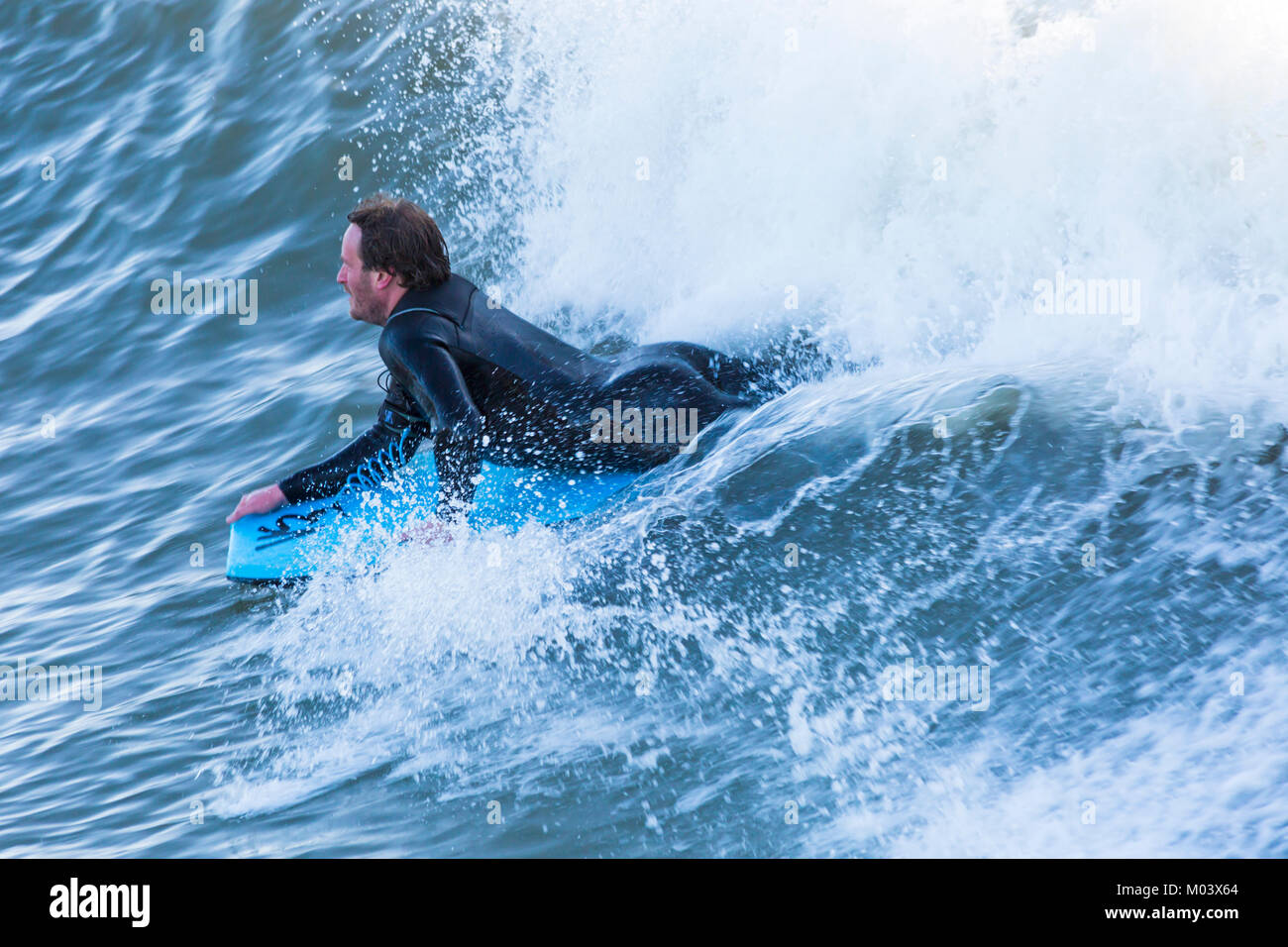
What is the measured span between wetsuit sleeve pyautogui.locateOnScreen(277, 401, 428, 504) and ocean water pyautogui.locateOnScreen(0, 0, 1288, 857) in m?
0.43

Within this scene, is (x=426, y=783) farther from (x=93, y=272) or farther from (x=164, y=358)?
(x=93, y=272)

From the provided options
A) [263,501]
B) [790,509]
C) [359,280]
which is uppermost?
[359,280]

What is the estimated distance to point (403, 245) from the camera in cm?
457

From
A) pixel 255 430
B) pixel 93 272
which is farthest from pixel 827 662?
pixel 93 272

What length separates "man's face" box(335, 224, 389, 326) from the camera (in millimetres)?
4633

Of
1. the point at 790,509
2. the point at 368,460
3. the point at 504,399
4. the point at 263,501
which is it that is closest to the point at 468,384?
the point at 504,399

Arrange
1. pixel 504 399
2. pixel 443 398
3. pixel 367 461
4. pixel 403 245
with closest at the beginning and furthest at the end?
pixel 443 398 < pixel 403 245 < pixel 504 399 < pixel 367 461

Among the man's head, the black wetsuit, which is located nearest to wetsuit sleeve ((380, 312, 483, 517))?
the black wetsuit

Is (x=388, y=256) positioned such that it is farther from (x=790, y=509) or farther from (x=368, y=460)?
(x=790, y=509)

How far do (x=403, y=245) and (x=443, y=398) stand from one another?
0.64 metres

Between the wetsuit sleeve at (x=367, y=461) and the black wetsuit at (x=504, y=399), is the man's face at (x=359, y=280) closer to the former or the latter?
the black wetsuit at (x=504, y=399)

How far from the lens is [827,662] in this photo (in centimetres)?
379

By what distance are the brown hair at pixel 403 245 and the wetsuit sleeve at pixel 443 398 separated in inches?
7.3

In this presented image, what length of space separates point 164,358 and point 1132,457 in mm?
6457
